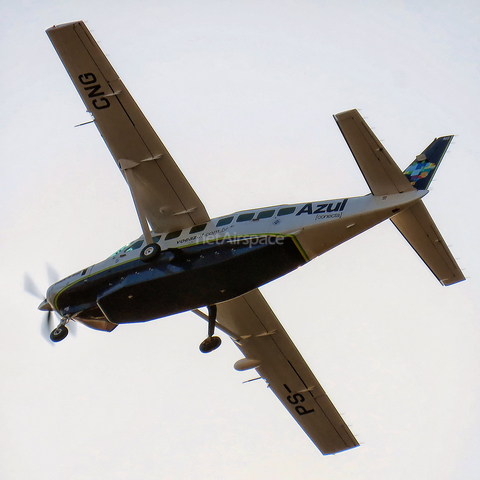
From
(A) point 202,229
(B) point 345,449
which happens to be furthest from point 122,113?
(B) point 345,449

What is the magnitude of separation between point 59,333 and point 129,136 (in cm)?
679

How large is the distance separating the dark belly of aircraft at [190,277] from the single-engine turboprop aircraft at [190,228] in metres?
0.03

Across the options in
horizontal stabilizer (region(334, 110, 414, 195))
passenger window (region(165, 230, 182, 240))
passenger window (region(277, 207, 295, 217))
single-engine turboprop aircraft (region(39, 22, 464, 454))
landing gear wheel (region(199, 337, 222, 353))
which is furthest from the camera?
landing gear wheel (region(199, 337, 222, 353))

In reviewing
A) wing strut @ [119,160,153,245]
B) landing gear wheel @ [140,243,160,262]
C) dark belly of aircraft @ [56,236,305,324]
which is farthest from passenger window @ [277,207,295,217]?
→ wing strut @ [119,160,153,245]

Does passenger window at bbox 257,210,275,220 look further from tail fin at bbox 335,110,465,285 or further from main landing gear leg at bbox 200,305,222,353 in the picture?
main landing gear leg at bbox 200,305,222,353

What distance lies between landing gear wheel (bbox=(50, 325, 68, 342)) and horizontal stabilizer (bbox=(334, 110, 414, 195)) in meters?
10.6

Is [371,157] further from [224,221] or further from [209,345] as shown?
[209,345]

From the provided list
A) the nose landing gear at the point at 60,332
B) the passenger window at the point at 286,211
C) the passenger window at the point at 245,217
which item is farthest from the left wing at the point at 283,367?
the nose landing gear at the point at 60,332

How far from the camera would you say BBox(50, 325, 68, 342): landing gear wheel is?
82.5 ft

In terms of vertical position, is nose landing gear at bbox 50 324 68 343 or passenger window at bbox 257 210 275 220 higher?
passenger window at bbox 257 210 275 220

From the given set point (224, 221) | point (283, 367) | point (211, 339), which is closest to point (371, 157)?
point (224, 221)

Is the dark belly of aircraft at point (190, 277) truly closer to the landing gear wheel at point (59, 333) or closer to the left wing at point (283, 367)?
the landing gear wheel at point (59, 333)

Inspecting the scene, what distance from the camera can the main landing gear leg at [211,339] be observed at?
23641 millimetres

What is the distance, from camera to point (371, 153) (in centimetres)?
1958
